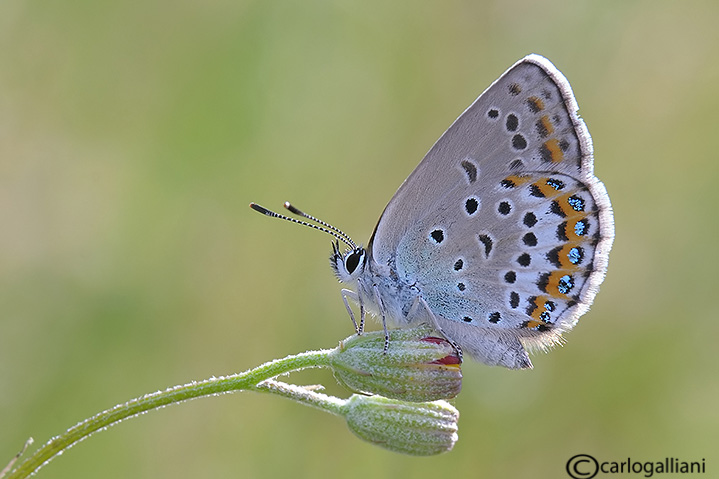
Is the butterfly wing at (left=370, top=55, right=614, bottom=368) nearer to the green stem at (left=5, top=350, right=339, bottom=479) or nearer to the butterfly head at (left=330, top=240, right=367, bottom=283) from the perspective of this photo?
the butterfly head at (left=330, top=240, right=367, bottom=283)

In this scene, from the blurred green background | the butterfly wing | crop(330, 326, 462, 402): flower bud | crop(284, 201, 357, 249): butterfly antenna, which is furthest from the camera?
the blurred green background

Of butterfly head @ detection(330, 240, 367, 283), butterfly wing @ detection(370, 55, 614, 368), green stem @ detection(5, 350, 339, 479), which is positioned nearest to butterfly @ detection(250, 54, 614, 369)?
butterfly wing @ detection(370, 55, 614, 368)

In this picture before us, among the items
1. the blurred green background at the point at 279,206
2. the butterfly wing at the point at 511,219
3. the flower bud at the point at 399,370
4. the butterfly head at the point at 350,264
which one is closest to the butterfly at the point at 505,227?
the butterfly wing at the point at 511,219

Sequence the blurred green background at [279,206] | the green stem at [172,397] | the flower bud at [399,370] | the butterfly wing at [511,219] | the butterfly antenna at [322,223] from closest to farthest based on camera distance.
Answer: the green stem at [172,397] < the flower bud at [399,370] < the butterfly wing at [511,219] < the butterfly antenna at [322,223] < the blurred green background at [279,206]

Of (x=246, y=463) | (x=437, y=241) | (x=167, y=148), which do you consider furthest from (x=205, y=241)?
(x=437, y=241)

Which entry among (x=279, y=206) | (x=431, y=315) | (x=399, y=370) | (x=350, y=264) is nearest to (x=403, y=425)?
(x=399, y=370)

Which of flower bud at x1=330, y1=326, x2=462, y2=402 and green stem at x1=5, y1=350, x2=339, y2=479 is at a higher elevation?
flower bud at x1=330, y1=326, x2=462, y2=402

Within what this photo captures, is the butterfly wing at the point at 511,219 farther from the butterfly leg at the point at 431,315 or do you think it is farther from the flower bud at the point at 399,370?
the flower bud at the point at 399,370
